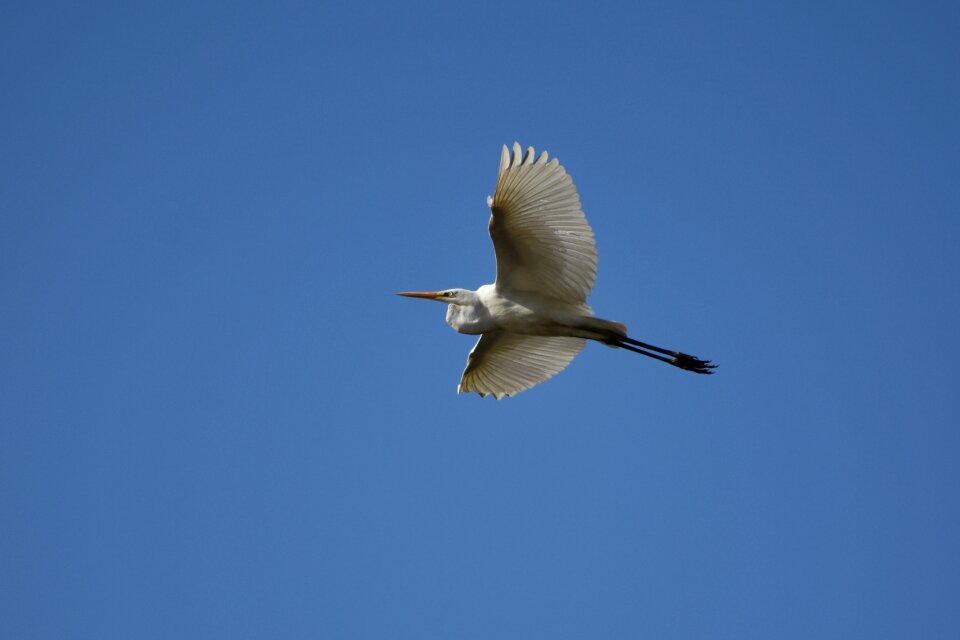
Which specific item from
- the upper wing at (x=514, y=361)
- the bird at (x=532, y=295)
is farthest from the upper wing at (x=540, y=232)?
the upper wing at (x=514, y=361)

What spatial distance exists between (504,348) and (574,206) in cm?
246

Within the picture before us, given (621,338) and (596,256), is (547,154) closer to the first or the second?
(596,256)

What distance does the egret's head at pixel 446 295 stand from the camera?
10848 millimetres

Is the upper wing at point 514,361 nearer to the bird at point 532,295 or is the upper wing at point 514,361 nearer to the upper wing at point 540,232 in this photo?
the bird at point 532,295

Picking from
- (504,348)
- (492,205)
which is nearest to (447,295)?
(504,348)

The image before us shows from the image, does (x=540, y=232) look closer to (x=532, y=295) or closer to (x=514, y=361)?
(x=532, y=295)

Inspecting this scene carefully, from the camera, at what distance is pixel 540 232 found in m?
9.76

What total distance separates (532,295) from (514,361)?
1.31 m

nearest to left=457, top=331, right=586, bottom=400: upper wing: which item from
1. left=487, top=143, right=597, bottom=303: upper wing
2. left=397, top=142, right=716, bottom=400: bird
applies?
left=397, top=142, right=716, bottom=400: bird

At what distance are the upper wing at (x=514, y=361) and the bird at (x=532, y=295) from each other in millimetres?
11

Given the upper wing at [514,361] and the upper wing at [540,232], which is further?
the upper wing at [514,361]

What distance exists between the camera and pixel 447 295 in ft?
36.4

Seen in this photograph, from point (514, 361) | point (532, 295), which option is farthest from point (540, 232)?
point (514, 361)

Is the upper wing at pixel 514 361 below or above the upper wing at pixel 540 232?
below
